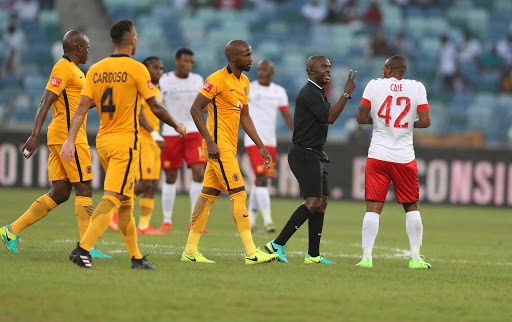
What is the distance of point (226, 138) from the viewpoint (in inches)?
348

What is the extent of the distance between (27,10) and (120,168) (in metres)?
21.7

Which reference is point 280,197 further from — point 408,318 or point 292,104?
point 408,318

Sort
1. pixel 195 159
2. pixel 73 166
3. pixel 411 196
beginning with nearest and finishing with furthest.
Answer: pixel 73 166 < pixel 411 196 < pixel 195 159

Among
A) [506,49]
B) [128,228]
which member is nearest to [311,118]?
[128,228]

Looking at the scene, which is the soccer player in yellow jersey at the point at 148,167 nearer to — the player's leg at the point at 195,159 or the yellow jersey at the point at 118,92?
the player's leg at the point at 195,159

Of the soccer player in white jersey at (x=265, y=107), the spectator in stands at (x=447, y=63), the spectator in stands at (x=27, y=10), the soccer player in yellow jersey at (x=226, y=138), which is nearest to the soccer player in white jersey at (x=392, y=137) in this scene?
the soccer player in yellow jersey at (x=226, y=138)

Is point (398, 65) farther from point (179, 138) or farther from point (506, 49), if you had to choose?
point (506, 49)

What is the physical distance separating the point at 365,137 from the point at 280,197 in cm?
274

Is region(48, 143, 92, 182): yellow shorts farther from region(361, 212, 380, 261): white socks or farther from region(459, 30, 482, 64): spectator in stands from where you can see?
region(459, 30, 482, 64): spectator in stands

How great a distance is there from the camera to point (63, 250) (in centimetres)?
933

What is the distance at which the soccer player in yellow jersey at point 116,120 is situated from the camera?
7.69 metres

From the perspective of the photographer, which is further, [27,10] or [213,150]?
[27,10]

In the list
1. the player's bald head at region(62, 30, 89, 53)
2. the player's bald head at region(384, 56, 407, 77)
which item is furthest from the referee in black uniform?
the player's bald head at region(62, 30, 89, 53)

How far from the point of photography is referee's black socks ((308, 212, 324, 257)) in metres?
9.32
